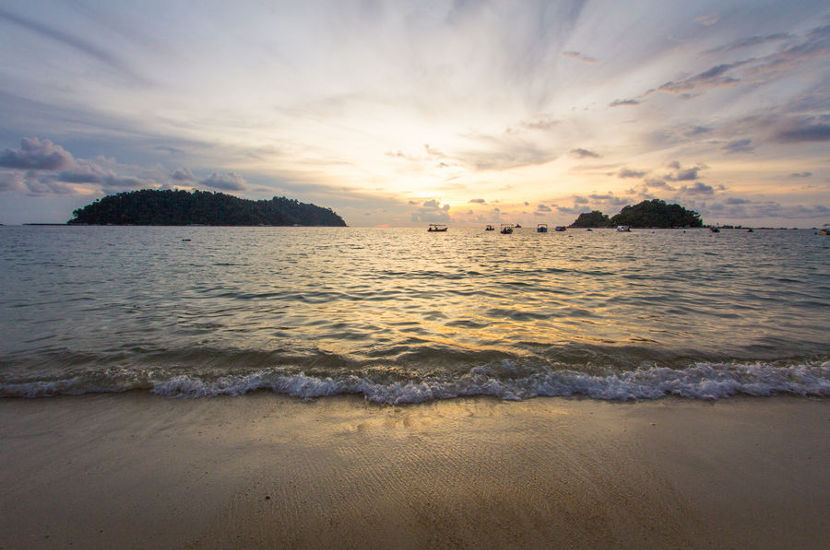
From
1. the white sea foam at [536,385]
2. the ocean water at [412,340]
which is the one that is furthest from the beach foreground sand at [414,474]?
the ocean water at [412,340]

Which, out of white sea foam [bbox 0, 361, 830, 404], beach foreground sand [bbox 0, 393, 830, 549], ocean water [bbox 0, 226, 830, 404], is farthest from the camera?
ocean water [bbox 0, 226, 830, 404]

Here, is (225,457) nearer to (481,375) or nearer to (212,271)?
(481,375)

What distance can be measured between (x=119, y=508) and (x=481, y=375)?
5116mm

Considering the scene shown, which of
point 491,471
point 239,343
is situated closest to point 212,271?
point 239,343

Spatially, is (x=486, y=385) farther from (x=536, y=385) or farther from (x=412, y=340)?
(x=412, y=340)

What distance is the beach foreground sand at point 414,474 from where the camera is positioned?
9.66ft

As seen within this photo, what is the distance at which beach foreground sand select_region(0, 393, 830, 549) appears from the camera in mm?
2943

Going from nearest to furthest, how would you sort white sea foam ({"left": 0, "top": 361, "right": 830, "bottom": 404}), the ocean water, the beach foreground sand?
the beach foreground sand → white sea foam ({"left": 0, "top": 361, "right": 830, "bottom": 404}) → the ocean water

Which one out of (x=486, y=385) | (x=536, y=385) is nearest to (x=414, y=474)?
(x=486, y=385)

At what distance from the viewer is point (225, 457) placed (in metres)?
3.97

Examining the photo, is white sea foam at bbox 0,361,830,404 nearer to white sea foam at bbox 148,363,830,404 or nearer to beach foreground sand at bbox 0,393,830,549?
white sea foam at bbox 148,363,830,404

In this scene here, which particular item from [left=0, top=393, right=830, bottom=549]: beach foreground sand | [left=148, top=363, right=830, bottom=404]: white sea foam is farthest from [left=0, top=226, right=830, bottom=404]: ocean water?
[left=0, top=393, right=830, bottom=549]: beach foreground sand

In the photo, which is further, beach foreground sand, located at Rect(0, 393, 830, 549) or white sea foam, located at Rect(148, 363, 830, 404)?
white sea foam, located at Rect(148, 363, 830, 404)

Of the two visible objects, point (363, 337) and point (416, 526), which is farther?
point (363, 337)
